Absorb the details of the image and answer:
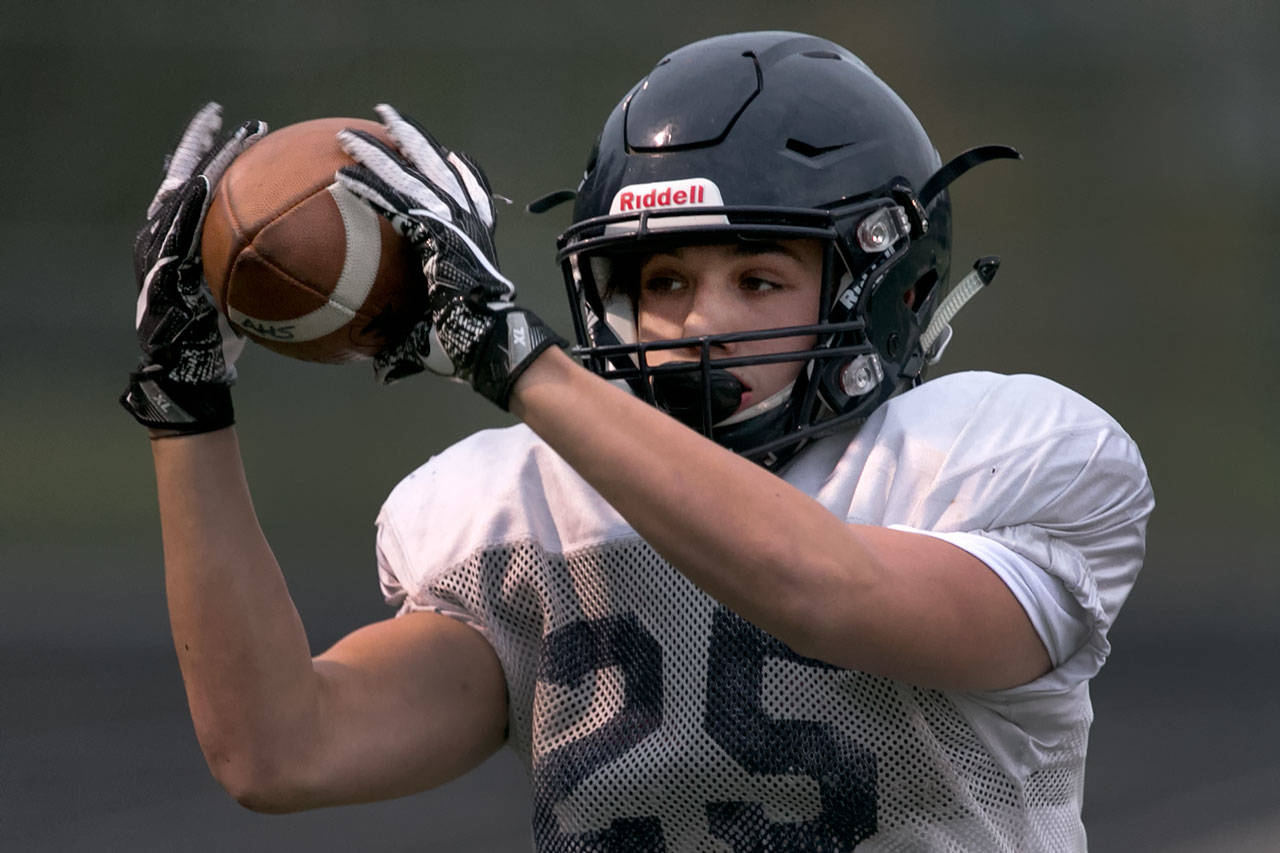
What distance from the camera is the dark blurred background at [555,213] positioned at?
675 centimetres

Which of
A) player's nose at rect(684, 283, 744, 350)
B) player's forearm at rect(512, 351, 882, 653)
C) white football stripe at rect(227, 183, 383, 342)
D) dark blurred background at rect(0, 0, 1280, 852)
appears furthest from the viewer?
dark blurred background at rect(0, 0, 1280, 852)

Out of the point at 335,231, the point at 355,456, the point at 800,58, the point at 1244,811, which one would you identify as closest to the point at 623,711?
the point at 335,231

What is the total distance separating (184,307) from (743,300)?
1.88 ft

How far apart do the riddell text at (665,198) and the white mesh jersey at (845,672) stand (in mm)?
294

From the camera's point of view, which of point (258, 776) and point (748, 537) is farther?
point (258, 776)

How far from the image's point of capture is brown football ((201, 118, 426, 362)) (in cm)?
154

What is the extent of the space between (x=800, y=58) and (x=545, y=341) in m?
0.68

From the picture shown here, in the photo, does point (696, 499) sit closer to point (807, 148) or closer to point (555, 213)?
point (807, 148)

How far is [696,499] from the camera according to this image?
1424 millimetres

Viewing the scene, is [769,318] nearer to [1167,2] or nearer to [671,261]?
[671,261]

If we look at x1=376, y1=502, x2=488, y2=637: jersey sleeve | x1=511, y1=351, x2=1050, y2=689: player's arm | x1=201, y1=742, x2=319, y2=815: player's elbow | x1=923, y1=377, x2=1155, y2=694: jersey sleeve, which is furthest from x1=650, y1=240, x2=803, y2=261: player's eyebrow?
x1=201, y1=742, x2=319, y2=815: player's elbow

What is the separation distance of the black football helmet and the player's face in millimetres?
21

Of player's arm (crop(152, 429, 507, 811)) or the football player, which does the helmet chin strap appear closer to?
the football player

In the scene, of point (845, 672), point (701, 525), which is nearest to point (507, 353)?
point (701, 525)
